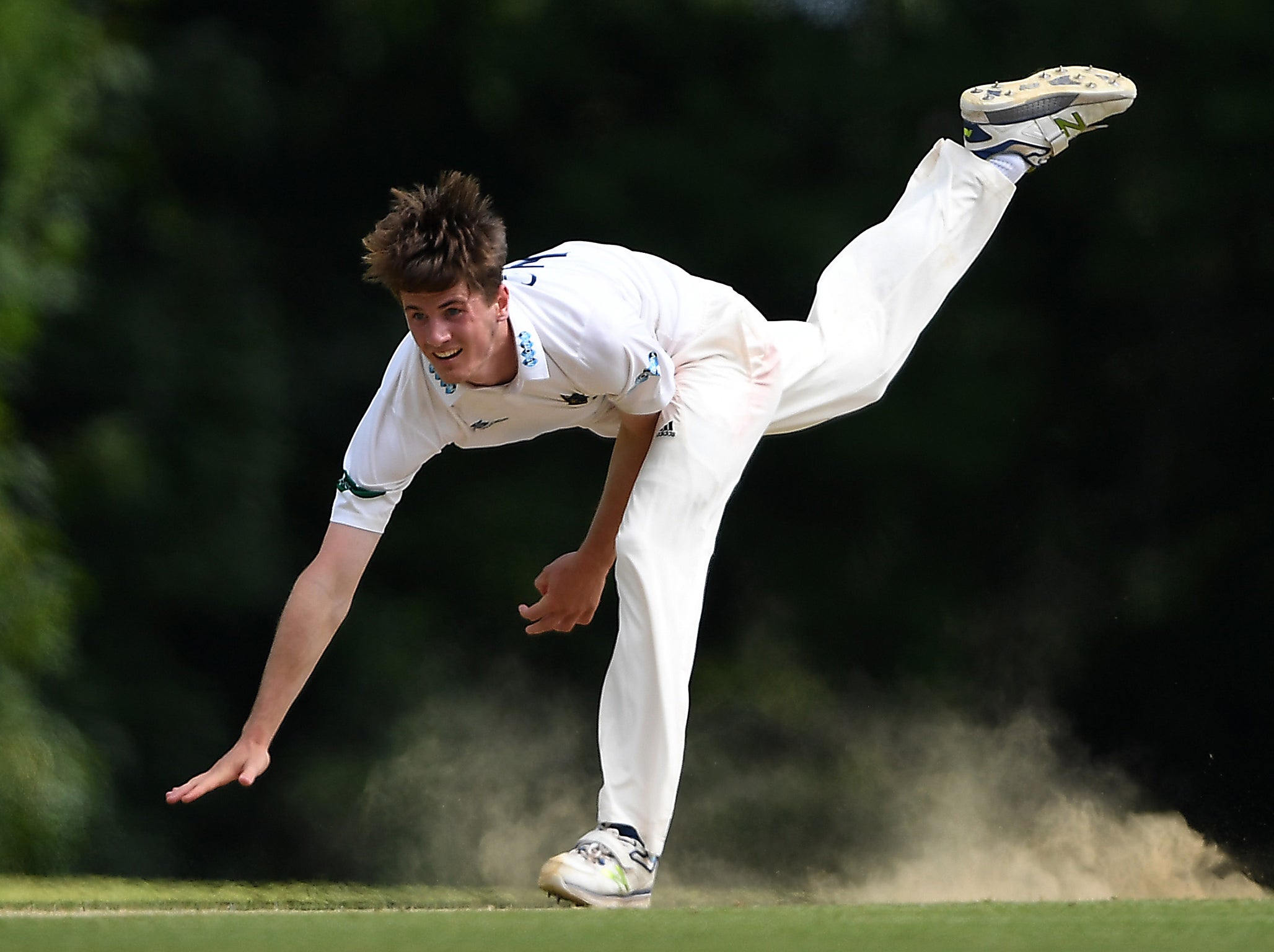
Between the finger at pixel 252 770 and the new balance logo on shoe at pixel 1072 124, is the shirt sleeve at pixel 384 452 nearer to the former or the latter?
the finger at pixel 252 770

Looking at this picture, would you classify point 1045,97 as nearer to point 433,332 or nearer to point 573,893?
point 433,332

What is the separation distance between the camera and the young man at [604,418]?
3201 mm

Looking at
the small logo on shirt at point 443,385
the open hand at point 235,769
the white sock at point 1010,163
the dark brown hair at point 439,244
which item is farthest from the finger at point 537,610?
the white sock at point 1010,163

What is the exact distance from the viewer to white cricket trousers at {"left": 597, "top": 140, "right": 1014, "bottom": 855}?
330 cm

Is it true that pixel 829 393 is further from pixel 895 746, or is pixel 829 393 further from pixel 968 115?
pixel 895 746

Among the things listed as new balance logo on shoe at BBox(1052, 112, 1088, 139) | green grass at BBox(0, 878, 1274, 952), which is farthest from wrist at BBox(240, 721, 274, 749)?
new balance logo on shoe at BBox(1052, 112, 1088, 139)

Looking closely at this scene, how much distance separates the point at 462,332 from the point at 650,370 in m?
0.36

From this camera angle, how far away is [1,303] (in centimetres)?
641

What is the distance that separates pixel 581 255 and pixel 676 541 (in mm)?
575

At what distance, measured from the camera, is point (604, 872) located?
10.3 feet

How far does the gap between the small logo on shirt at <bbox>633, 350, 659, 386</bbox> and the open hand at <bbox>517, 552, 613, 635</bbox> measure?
0.53m

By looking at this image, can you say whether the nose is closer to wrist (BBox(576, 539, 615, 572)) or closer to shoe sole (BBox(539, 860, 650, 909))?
wrist (BBox(576, 539, 615, 572))

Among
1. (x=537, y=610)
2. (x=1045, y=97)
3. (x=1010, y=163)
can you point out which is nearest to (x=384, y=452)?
(x=537, y=610)

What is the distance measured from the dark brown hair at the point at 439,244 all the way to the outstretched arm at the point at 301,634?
527 mm
